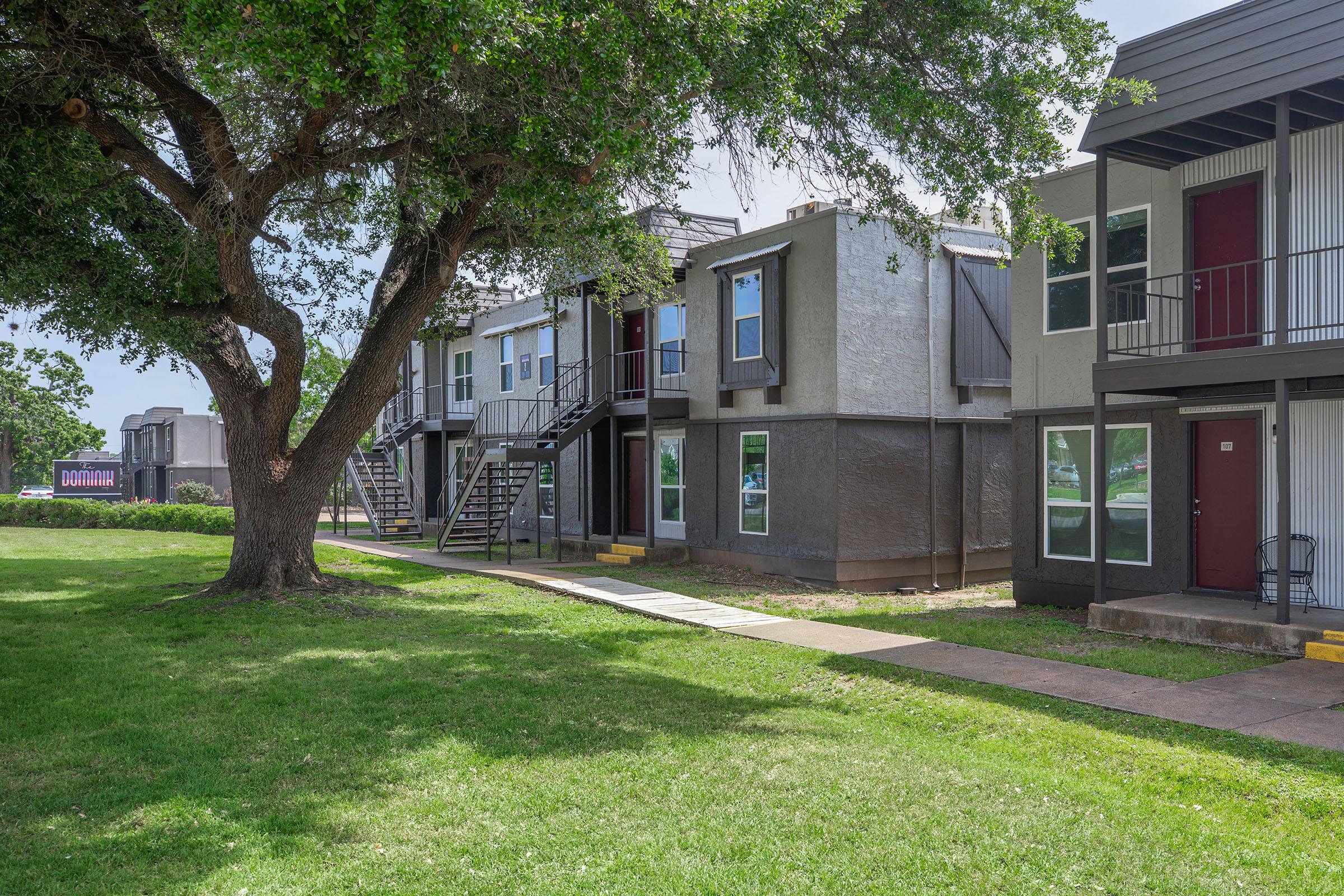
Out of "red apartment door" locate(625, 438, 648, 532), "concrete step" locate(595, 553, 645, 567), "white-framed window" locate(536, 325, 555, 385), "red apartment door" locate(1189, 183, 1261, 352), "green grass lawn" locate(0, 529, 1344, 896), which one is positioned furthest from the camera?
"white-framed window" locate(536, 325, 555, 385)

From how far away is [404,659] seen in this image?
9852mm

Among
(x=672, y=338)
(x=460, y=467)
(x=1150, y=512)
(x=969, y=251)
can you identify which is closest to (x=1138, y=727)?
(x=1150, y=512)

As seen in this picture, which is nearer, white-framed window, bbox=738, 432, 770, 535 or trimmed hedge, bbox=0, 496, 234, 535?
white-framed window, bbox=738, 432, 770, 535

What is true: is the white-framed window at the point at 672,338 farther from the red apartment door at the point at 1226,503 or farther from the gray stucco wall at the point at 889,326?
the red apartment door at the point at 1226,503

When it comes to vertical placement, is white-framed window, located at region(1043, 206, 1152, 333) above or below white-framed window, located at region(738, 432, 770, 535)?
above

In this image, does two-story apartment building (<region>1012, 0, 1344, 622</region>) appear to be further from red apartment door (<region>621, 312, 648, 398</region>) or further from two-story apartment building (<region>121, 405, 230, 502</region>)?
two-story apartment building (<region>121, 405, 230, 502</region>)

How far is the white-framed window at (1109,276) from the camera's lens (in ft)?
43.9

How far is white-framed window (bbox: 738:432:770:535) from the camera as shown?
1827 cm

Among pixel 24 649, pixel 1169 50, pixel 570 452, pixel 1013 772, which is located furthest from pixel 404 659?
pixel 570 452

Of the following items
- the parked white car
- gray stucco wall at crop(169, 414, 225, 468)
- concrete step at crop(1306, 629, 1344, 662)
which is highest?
gray stucco wall at crop(169, 414, 225, 468)

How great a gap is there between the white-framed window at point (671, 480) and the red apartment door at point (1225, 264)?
10463 millimetres

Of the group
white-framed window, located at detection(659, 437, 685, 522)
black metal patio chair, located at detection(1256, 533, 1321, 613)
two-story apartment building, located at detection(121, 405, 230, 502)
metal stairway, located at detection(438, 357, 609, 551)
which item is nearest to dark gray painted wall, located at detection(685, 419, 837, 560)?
white-framed window, located at detection(659, 437, 685, 522)

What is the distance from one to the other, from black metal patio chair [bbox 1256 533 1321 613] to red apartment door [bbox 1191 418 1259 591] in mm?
184

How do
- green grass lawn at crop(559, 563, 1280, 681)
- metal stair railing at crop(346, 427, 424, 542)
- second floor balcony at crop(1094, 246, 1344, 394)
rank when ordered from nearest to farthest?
green grass lawn at crop(559, 563, 1280, 681)
second floor balcony at crop(1094, 246, 1344, 394)
metal stair railing at crop(346, 427, 424, 542)
